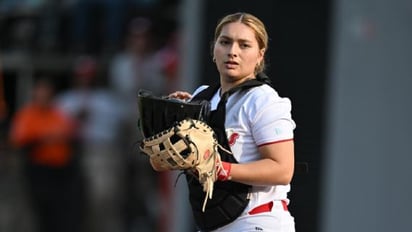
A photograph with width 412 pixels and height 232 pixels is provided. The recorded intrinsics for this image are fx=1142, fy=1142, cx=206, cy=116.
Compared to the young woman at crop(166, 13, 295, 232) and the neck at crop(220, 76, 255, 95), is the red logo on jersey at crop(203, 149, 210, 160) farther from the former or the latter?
the neck at crop(220, 76, 255, 95)

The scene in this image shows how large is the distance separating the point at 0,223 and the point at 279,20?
158 inches

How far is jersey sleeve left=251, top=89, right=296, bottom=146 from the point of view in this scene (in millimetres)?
4207

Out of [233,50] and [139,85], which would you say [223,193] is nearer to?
[233,50]

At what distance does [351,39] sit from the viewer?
9.37 metres

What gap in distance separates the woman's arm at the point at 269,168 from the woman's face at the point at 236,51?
307mm

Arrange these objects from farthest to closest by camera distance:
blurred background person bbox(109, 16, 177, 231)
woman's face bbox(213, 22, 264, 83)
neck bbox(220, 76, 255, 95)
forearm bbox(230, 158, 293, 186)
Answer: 1. blurred background person bbox(109, 16, 177, 231)
2. neck bbox(220, 76, 255, 95)
3. woman's face bbox(213, 22, 264, 83)
4. forearm bbox(230, 158, 293, 186)

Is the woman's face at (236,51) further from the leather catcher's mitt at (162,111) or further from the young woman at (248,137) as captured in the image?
the leather catcher's mitt at (162,111)

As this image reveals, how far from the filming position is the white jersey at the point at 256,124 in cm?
422

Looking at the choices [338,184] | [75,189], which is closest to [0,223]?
[75,189]

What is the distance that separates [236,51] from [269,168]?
0.45 meters

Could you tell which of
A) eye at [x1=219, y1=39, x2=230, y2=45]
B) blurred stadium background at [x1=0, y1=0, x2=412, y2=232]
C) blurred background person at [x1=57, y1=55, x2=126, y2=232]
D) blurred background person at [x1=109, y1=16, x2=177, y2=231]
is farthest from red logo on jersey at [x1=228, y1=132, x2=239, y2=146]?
blurred background person at [x1=57, y1=55, x2=126, y2=232]

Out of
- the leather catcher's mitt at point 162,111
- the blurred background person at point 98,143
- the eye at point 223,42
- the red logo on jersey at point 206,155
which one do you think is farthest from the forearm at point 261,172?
the blurred background person at point 98,143

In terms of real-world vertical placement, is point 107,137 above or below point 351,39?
below

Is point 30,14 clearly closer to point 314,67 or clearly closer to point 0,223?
point 0,223
